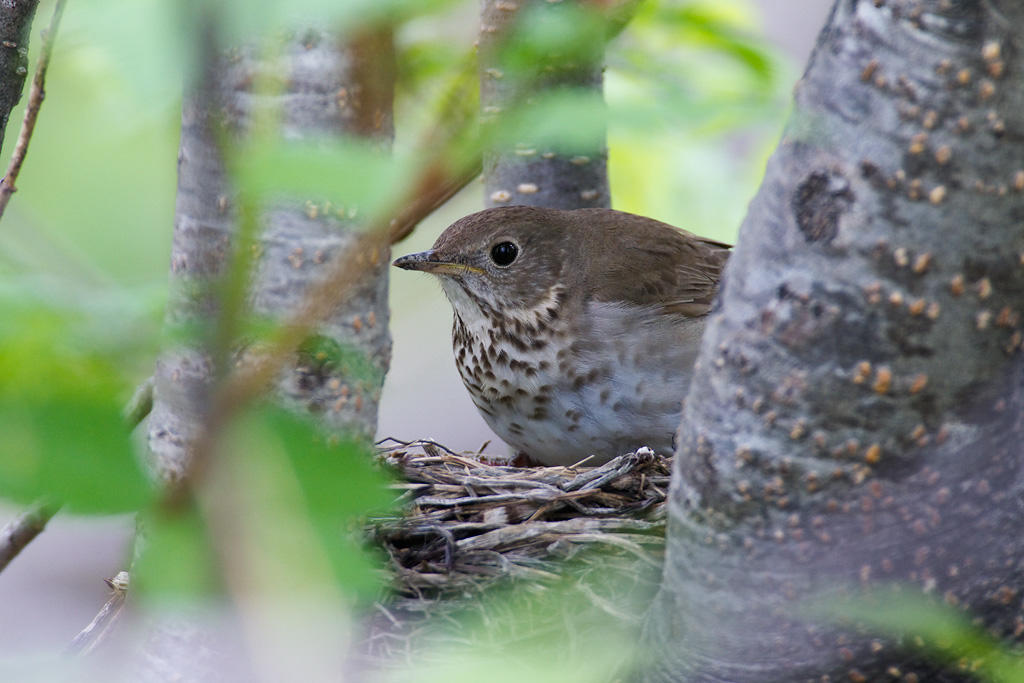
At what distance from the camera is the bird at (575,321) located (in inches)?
151

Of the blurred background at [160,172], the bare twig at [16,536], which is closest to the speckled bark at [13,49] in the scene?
the blurred background at [160,172]

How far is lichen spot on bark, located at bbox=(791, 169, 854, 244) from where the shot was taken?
158 centimetres

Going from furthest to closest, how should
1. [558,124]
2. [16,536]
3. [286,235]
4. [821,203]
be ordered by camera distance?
[16,536], [286,235], [821,203], [558,124]

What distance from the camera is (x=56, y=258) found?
1.54 metres

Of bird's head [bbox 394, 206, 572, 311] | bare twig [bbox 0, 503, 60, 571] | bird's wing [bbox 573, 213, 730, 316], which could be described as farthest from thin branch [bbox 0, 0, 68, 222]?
bird's wing [bbox 573, 213, 730, 316]

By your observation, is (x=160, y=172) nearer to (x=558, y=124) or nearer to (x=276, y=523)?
(x=558, y=124)

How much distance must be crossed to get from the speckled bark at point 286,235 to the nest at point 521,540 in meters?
0.91

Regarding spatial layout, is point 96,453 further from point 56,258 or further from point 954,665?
point 954,665

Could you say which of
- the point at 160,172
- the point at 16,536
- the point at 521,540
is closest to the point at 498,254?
the point at 521,540

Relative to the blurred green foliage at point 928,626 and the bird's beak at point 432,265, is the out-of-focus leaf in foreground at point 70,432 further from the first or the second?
the bird's beak at point 432,265

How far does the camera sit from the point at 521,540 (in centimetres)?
309

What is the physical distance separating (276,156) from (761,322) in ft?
3.38

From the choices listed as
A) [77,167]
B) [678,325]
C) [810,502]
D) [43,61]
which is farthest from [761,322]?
[77,167]

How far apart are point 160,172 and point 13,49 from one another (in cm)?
270
